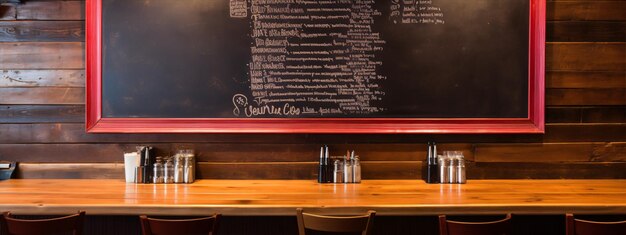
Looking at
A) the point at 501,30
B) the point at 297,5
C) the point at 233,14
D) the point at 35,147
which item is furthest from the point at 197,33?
the point at 501,30

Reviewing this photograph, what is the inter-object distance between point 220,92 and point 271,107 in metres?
0.37

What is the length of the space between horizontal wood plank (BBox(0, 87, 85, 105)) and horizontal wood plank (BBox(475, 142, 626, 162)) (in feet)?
9.24

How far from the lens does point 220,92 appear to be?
12.0 feet

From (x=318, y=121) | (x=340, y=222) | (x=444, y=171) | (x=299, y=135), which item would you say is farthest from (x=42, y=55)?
(x=444, y=171)

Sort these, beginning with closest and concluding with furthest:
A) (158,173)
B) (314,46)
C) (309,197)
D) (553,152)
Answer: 1. (309,197)
2. (158,173)
3. (314,46)
4. (553,152)

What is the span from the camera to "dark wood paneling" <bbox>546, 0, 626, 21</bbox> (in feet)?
12.1

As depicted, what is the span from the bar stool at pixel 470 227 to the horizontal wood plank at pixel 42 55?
2619mm

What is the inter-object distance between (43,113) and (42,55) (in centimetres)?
40

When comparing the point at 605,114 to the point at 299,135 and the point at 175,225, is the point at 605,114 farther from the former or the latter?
the point at 175,225

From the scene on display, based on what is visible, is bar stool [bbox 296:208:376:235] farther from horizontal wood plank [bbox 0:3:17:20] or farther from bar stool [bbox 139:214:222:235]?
horizontal wood plank [bbox 0:3:17:20]

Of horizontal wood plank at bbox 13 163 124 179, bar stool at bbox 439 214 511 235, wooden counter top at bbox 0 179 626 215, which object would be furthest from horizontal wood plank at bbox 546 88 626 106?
horizontal wood plank at bbox 13 163 124 179

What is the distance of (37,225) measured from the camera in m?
2.65

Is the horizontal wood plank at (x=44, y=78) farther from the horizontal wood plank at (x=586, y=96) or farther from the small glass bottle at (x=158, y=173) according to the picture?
the horizontal wood plank at (x=586, y=96)

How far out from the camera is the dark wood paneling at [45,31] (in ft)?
12.0
